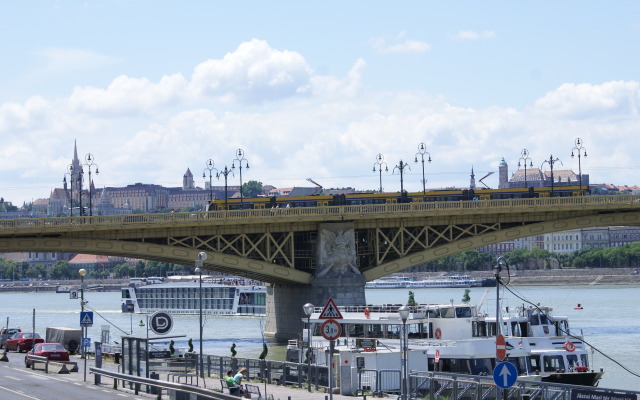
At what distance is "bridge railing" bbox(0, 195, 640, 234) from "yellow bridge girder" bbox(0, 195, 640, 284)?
7cm

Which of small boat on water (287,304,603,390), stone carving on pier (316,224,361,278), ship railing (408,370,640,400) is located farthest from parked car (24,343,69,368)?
stone carving on pier (316,224,361,278)

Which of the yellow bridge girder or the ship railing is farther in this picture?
the yellow bridge girder

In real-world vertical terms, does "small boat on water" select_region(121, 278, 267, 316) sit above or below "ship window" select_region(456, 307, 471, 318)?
above

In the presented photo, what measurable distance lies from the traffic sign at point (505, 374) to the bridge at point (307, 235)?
48773mm

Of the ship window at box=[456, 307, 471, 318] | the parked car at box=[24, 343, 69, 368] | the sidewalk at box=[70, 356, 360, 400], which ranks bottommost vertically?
the sidewalk at box=[70, 356, 360, 400]

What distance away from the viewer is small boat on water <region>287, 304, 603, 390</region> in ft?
157

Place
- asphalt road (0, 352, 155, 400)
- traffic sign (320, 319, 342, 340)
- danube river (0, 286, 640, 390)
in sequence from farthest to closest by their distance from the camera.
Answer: danube river (0, 286, 640, 390) < asphalt road (0, 352, 155, 400) < traffic sign (320, 319, 342, 340)

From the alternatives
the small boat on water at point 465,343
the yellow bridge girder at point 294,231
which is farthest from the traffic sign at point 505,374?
the yellow bridge girder at point 294,231

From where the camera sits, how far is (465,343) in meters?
48.2

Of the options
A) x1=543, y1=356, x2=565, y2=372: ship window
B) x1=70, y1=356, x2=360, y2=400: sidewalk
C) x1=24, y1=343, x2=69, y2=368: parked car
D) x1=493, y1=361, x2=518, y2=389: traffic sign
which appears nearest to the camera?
x1=493, y1=361, x2=518, y2=389: traffic sign

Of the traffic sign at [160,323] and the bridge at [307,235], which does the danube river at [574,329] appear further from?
the traffic sign at [160,323]

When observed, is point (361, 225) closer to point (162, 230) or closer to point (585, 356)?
point (162, 230)

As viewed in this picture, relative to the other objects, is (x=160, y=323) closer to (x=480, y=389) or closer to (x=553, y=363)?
(x=480, y=389)

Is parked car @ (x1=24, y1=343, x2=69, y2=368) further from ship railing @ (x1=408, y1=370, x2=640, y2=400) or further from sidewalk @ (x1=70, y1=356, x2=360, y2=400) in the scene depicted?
ship railing @ (x1=408, y1=370, x2=640, y2=400)
